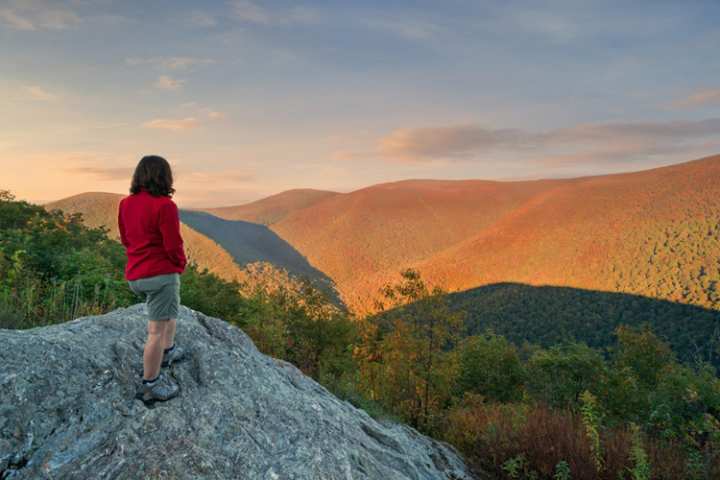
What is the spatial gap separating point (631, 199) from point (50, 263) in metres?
131

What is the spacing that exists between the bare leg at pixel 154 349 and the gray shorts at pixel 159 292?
8 centimetres

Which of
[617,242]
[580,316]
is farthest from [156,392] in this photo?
[617,242]

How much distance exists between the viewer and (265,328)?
1634 cm

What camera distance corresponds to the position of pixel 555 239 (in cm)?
11238

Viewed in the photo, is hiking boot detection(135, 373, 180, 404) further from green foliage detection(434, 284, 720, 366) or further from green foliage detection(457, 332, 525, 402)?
green foliage detection(434, 284, 720, 366)

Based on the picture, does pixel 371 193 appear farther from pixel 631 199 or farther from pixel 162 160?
pixel 162 160

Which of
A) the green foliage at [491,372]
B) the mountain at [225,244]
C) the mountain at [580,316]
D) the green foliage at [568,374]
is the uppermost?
the mountain at [225,244]

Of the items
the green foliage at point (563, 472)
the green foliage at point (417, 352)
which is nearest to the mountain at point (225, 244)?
the green foliage at point (417, 352)

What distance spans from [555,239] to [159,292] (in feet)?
392

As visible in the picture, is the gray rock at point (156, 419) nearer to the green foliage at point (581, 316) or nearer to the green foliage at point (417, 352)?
the green foliage at point (417, 352)

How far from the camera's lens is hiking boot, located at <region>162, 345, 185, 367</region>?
4520 millimetres

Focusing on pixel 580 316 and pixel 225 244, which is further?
pixel 225 244

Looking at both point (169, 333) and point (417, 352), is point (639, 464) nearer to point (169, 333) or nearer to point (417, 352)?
point (169, 333)

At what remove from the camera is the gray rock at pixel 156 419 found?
364 centimetres
